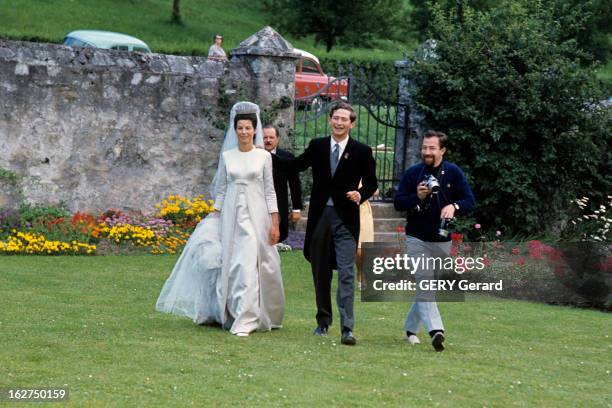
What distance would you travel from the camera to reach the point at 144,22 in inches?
1654

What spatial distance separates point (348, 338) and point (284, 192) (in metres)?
1.85

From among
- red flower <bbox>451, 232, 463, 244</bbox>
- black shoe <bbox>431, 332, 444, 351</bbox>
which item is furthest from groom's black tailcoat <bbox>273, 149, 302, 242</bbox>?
red flower <bbox>451, 232, 463, 244</bbox>

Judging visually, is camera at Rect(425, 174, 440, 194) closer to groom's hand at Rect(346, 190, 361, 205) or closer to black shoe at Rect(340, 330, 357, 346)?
groom's hand at Rect(346, 190, 361, 205)

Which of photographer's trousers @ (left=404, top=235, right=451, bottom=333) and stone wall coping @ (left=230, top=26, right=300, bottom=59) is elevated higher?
stone wall coping @ (left=230, top=26, right=300, bottom=59)

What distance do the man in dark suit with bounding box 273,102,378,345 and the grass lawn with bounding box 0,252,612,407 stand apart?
503 millimetres

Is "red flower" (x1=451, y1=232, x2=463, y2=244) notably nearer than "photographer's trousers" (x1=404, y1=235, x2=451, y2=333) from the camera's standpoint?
No

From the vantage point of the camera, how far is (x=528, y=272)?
13102mm

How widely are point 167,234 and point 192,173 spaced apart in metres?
1.36

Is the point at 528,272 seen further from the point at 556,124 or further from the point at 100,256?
the point at 100,256

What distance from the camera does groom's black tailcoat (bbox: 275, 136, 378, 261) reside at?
8.81 m

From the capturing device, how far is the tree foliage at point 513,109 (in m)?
15.8

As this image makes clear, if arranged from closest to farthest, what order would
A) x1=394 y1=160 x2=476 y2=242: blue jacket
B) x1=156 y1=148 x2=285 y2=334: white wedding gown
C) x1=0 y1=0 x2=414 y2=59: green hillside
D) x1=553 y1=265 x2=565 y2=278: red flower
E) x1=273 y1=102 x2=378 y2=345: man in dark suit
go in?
x1=394 y1=160 x2=476 y2=242: blue jacket
x1=273 y1=102 x2=378 y2=345: man in dark suit
x1=156 y1=148 x2=285 y2=334: white wedding gown
x1=553 y1=265 x2=565 y2=278: red flower
x1=0 y1=0 x2=414 y2=59: green hillside

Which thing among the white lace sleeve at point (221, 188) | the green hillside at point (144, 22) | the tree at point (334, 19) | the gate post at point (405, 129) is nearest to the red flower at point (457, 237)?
the gate post at point (405, 129)

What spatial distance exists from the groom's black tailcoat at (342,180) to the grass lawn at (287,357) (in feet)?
3.33
